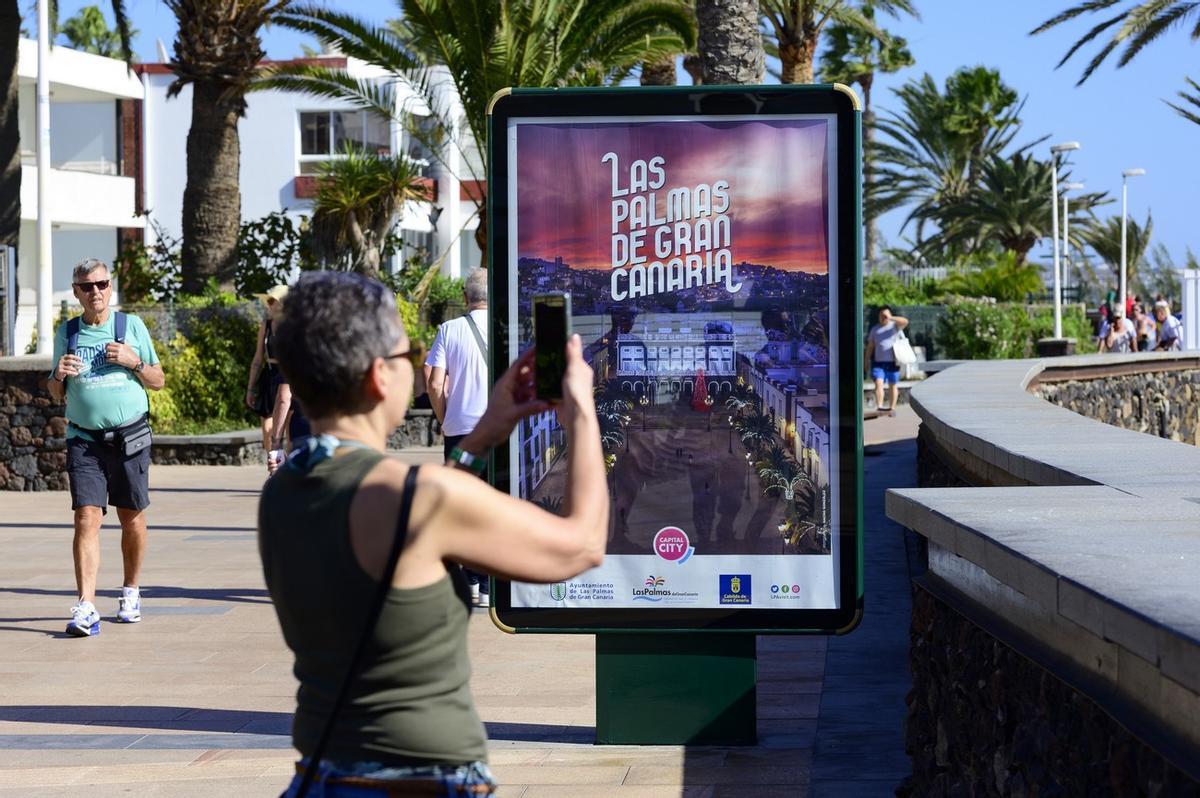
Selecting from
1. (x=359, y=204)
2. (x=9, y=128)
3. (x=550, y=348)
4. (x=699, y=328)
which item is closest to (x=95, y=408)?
(x=699, y=328)

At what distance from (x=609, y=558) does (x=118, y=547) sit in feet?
24.2

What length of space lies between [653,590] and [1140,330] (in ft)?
124

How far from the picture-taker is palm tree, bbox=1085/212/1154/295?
6775 centimetres

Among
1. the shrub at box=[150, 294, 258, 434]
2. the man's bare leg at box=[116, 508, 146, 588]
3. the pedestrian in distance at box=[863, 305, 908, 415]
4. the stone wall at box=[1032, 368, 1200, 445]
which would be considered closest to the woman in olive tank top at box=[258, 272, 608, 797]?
the man's bare leg at box=[116, 508, 146, 588]

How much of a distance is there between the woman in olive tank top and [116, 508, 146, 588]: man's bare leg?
6278mm

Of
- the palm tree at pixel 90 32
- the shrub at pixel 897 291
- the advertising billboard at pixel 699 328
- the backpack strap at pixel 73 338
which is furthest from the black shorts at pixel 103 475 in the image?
the palm tree at pixel 90 32

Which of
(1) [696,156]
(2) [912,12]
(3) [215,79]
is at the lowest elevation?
(1) [696,156]

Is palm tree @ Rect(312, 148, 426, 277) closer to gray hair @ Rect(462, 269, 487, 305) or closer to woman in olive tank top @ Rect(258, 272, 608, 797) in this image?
gray hair @ Rect(462, 269, 487, 305)

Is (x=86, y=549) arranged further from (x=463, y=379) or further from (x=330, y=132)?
(x=330, y=132)

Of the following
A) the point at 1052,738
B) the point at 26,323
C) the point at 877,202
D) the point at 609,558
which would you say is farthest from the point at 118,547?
the point at 877,202

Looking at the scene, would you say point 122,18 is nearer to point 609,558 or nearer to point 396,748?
point 609,558

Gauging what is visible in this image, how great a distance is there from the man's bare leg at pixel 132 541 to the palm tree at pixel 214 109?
509 inches

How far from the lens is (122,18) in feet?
76.9

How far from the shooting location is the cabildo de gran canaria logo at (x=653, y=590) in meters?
5.89
